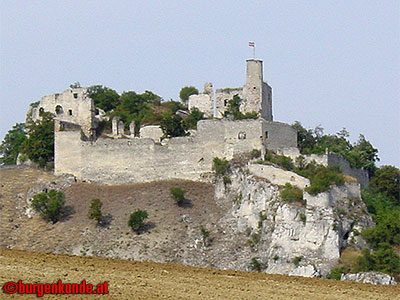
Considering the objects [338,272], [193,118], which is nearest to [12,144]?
[193,118]

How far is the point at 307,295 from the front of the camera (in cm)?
3478

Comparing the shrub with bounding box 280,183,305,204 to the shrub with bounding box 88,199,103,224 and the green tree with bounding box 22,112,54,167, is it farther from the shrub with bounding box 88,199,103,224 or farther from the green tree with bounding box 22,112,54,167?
the green tree with bounding box 22,112,54,167

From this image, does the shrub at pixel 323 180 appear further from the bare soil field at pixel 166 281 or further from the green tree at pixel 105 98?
the green tree at pixel 105 98

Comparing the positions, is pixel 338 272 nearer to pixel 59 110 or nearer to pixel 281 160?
pixel 281 160

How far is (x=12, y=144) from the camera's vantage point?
80.1m

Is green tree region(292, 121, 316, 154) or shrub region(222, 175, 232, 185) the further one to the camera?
green tree region(292, 121, 316, 154)

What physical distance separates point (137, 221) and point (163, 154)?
6200mm

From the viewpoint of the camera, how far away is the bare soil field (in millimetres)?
33719

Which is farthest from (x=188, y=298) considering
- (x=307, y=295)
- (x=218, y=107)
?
(x=218, y=107)

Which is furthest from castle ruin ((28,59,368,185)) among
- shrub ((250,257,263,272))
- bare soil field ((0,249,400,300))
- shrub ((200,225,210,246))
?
bare soil field ((0,249,400,300))

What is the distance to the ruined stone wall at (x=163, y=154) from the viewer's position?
202ft

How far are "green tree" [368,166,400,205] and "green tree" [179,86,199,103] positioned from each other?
58.0 feet

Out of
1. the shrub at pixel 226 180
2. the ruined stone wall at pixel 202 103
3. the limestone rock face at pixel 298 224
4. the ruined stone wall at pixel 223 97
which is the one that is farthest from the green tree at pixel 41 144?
the limestone rock face at pixel 298 224

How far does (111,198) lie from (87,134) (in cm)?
987
